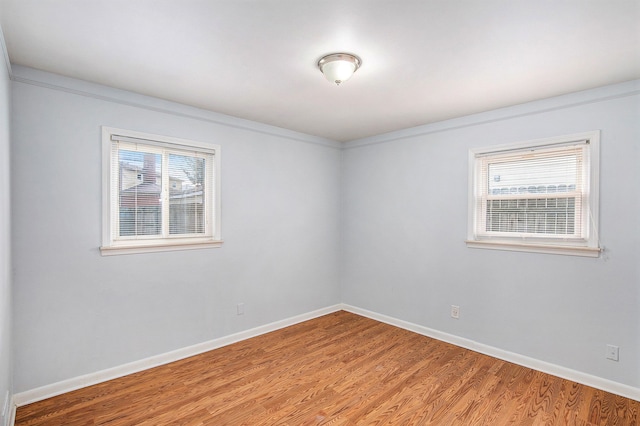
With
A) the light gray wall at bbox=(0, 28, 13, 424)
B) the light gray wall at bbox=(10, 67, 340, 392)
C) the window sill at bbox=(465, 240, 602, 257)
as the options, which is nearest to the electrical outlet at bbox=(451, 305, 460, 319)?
the window sill at bbox=(465, 240, 602, 257)

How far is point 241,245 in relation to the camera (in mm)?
3695

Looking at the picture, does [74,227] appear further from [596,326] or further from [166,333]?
[596,326]

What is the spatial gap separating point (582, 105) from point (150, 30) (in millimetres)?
3389

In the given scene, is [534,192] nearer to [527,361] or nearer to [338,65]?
[527,361]

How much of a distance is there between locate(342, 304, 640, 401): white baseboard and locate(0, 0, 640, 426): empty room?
0.05 ft

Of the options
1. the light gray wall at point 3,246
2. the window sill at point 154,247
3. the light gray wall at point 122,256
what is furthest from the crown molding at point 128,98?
the window sill at point 154,247

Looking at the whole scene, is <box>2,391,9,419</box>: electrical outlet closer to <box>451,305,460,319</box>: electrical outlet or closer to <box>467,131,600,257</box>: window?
<box>451,305,460,319</box>: electrical outlet

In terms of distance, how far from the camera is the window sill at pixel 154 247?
275cm

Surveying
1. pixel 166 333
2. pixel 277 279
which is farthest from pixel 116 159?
pixel 277 279

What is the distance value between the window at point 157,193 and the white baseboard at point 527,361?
2.56 m

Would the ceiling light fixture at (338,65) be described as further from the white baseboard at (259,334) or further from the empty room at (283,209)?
the white baseboard at (259,334)

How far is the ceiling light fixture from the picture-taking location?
2162 mm

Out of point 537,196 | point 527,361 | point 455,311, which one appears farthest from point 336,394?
point 537,196

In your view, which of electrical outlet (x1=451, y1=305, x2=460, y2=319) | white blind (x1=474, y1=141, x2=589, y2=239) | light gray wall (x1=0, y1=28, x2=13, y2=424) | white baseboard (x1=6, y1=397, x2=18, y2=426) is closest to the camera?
light gray wall (x1=0, y1=28, x2=13, y2=424)
